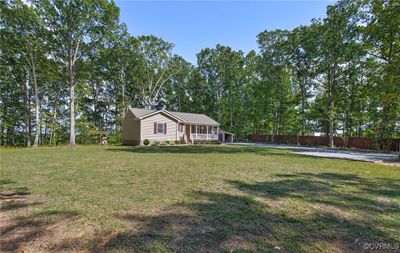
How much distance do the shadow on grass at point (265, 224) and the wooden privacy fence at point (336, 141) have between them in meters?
17.2

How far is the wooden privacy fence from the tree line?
813 millimetres

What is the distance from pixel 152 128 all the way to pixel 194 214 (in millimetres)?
20019

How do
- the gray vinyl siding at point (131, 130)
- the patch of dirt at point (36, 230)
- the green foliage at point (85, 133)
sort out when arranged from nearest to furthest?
the patch of dirt at point (36, 230)
the gray vinyl siding at point (131, 130)
the green foliage at point (85, 133)

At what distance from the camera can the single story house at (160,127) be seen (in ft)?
74.8

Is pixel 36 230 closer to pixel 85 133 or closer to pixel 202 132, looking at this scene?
pixel 202 132

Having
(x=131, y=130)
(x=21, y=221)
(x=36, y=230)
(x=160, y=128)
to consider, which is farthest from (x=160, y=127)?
(x=36, y=230)

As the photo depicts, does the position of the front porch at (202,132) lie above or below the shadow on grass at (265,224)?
above

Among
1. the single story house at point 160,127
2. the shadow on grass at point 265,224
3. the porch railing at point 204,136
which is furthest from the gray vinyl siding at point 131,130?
the shadow on grass at point 265,224

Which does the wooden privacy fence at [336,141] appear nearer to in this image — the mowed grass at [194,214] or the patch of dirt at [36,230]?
the mowed grass at [194,214]

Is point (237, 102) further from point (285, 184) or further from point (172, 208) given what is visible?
point (172, 208)

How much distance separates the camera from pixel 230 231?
128 inches

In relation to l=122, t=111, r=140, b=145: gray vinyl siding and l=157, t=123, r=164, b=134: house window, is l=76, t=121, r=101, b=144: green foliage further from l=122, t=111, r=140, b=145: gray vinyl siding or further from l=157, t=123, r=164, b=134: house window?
l=157, t=123, r=164, b=134: house window

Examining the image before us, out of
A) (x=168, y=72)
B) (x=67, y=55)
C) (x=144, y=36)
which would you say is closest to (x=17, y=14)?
(x=67, y=55)

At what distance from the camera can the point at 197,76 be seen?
3866 centimetres
